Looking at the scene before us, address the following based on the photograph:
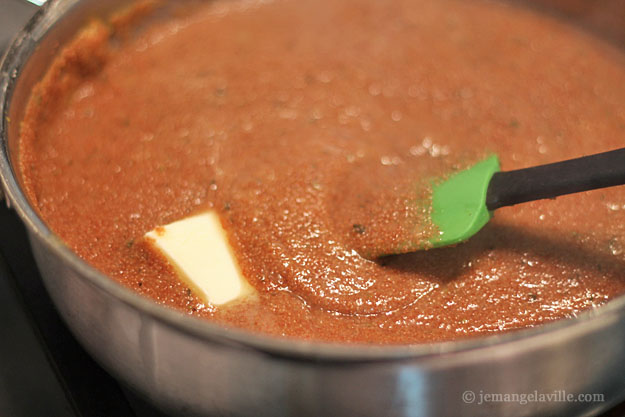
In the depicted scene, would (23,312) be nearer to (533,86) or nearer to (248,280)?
(248,280)

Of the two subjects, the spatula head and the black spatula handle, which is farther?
the spatula head

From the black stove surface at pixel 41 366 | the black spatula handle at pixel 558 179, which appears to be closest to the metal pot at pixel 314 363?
the black stove surface at pixel 41 366

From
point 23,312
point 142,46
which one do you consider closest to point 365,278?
point 23,312

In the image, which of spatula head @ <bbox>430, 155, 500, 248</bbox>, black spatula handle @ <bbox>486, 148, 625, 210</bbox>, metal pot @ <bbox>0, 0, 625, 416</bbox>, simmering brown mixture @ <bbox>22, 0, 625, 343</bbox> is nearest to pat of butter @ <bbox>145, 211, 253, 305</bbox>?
simmering brown mixture @ <bbox>22, 0, 625, 343</bbox>

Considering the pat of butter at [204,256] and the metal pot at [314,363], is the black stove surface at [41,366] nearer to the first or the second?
the metal pot at [314,363]

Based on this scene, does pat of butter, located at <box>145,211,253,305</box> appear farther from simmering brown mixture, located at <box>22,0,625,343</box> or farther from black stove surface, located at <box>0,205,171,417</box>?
black stove surface, located at <box>0,205,171,417</box>
